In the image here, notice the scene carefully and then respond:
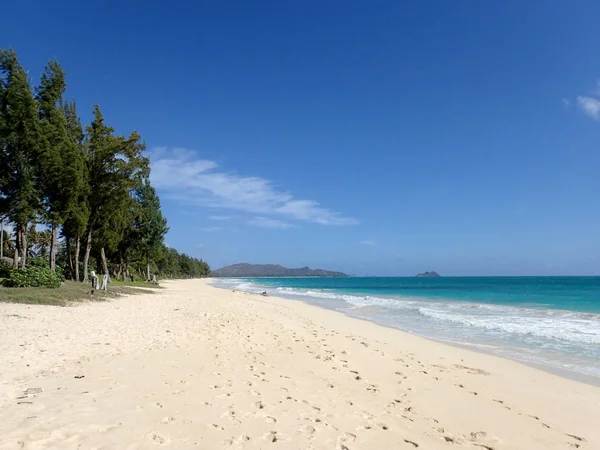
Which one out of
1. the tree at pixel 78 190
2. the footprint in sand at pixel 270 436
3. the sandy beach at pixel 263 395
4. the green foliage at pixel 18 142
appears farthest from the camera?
the tree at pixel 78 190

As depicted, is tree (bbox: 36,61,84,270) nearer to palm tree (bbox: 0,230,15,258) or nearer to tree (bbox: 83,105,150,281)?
tree (bbox: 83,105,150,281)

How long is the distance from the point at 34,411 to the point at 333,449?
12.7 feet

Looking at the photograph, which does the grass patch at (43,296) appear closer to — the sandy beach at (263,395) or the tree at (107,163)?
the sandy beach at (263,395)

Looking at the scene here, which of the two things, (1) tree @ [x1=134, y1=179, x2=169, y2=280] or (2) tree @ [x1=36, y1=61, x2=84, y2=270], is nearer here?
(2) tree @ [x1=36, y1=61, x2=84, y2=270]

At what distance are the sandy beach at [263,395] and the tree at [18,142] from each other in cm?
1540

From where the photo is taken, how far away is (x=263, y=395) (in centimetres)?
596

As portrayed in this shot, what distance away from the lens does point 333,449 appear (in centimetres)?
428

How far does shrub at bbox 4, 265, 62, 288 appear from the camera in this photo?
1845cm

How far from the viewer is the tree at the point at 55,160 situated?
23.7 metres

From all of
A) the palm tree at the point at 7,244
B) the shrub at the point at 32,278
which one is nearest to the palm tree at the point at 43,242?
the palm tree at the point at 7,244

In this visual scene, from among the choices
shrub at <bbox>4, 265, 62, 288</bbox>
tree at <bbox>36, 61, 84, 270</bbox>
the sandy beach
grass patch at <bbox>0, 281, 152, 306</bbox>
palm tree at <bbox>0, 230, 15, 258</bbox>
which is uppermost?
tree at <bbox>36, 61, 84, 270</bbox>

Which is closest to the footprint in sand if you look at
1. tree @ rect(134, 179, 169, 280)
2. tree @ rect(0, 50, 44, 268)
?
tree @ rect(0, 50, 44, 268)

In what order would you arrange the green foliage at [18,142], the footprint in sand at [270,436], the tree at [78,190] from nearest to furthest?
the footprint in sand at [270,436] < the green foliage at [18,142] < the tree at [78,190]

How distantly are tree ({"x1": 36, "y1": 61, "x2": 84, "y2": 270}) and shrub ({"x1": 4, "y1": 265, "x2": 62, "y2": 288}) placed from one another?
6768mm
